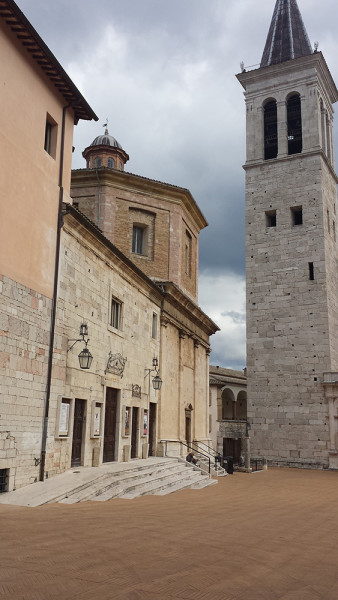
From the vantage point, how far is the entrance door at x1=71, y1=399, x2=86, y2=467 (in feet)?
51.4

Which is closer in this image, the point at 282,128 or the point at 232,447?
the point at 232,447

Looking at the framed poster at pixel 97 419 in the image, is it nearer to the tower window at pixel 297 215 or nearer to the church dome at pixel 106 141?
the church dome at pixel 106 141

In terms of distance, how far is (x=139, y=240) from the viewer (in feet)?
91.7

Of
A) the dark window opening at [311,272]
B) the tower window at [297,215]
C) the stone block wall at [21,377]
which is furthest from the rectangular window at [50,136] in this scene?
the tower window at [297,215]

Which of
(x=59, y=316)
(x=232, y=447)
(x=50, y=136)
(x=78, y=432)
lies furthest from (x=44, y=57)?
(x=232, y=447)

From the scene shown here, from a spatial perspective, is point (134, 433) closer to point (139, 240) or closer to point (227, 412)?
point (139, 240)

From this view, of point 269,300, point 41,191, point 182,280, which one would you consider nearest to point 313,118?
point 269,300

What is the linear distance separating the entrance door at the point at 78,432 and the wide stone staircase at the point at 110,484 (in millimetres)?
418

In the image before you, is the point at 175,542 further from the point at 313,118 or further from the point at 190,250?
the point at 313,118

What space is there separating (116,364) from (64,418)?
451 centimetres

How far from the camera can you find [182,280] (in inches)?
1136

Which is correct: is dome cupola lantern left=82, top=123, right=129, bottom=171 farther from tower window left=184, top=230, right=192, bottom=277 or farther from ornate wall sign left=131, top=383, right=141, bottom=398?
ornate wall sign left=131, top=383, right=141, bottom=398

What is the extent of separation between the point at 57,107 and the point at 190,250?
16.7 m

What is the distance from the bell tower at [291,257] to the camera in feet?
→ 103
